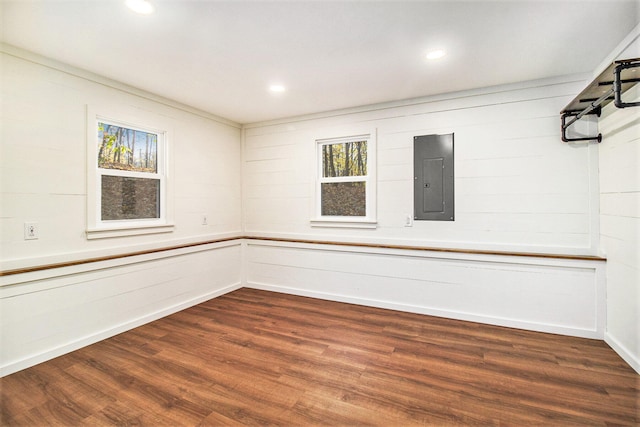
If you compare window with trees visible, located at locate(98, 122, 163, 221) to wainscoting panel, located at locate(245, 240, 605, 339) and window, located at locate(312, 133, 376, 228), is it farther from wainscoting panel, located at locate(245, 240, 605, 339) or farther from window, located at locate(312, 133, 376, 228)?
window, located at locate(312, 133, 376, 228)

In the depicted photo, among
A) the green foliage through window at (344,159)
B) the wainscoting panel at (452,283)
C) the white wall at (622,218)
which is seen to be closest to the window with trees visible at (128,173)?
the wainscoting panel at (452,283)

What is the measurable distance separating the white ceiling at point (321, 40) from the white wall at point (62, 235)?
258 mm

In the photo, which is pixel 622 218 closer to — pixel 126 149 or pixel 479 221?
pixel 479 221

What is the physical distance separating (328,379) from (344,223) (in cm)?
209

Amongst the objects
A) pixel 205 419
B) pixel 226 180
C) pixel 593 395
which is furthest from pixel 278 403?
pixel 226 180

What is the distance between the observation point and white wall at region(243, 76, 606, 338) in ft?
9.58

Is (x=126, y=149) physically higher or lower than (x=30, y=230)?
higher

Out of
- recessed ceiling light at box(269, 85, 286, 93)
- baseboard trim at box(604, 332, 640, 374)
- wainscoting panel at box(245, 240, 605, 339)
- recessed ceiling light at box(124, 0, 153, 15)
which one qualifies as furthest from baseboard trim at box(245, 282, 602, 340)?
recessed ceiling light at box(124, 0, 153, 15)

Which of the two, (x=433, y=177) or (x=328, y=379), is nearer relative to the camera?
(x=328, y=379)

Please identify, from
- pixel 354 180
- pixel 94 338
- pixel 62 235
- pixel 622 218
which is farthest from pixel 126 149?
pixel 622 218

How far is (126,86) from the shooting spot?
3.11 m

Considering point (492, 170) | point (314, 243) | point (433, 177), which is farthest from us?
point (314, 243)

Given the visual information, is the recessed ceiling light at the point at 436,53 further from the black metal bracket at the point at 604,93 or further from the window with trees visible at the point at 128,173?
the window with trees visible at the point at 128,173

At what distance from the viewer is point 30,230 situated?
7.98ft
